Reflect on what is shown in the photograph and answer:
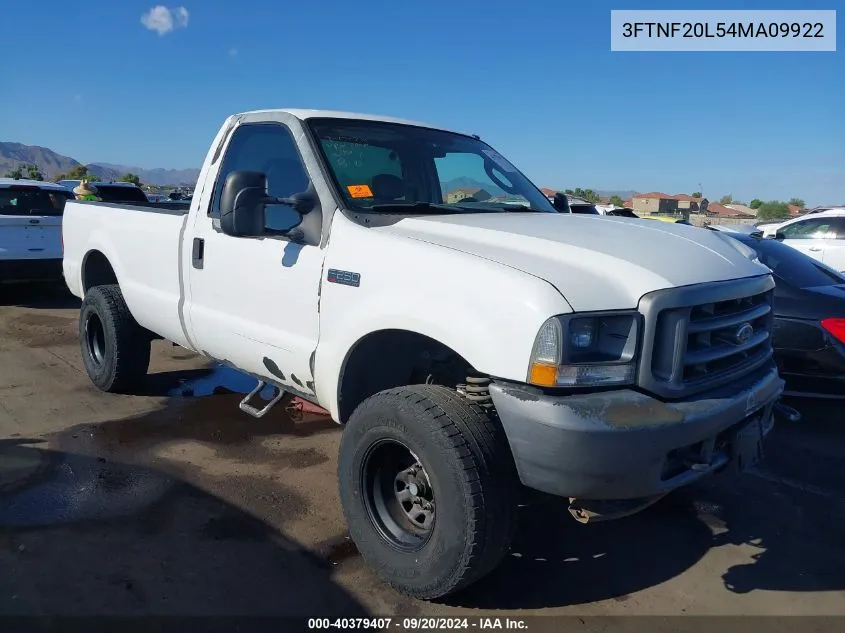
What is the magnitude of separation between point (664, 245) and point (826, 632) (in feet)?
5.70

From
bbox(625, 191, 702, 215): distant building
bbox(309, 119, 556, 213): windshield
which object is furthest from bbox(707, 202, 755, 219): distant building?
bbox(309, 119, 556, 213): windshield

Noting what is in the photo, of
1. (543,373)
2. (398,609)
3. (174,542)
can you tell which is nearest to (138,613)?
(174,542)

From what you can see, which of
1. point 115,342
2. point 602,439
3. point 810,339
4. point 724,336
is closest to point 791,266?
point 810,339

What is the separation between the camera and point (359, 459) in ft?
10.2

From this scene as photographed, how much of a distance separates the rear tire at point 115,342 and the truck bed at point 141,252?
0.23 metres

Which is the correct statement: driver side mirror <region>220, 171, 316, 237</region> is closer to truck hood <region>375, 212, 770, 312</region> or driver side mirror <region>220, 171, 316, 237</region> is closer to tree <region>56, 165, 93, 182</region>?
truck hood <region>375, 212, 770, 312</region>

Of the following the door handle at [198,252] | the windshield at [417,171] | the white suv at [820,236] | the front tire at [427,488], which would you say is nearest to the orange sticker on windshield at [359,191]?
the windshield at [417,171]

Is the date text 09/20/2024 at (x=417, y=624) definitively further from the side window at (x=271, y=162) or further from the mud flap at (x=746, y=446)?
the side window at (x=271, y=162)

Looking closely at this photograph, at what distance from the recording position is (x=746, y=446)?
9.55 feet

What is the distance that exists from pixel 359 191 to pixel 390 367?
0.91 m

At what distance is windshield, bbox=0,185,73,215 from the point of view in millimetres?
9711

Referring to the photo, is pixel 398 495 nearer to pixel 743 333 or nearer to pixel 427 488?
pixel 427 488

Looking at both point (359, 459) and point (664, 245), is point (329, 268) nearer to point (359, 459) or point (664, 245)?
point (359, 459)

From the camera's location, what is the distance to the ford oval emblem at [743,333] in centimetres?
298
